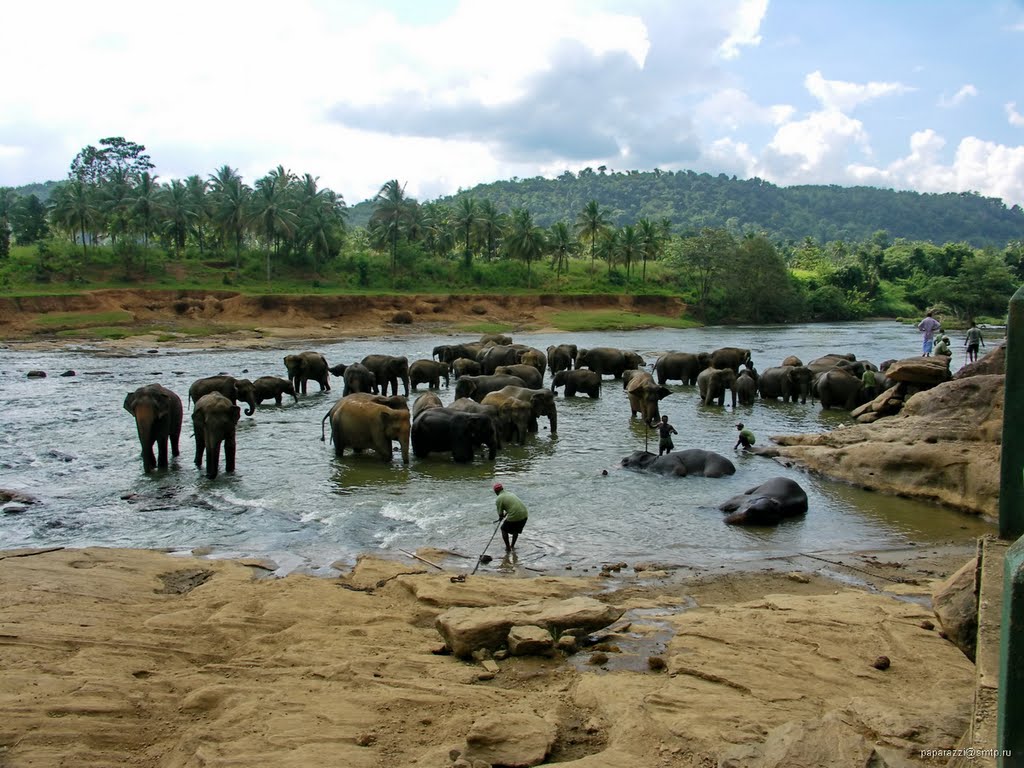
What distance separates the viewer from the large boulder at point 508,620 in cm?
754

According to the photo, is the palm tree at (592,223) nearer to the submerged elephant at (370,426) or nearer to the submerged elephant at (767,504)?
the submerged elephant at (370,426)

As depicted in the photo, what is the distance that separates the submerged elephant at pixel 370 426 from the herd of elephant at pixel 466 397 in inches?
0.8

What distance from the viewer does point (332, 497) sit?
1484 cm

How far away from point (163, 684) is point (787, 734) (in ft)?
15.9

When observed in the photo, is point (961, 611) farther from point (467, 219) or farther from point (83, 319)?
point (467, 219)

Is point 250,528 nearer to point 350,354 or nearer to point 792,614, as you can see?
point 792,614

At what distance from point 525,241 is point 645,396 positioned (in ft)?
200

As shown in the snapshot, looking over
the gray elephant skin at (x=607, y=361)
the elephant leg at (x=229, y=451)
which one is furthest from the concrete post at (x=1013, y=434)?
the gray elephant skin at (x=607, y=361)

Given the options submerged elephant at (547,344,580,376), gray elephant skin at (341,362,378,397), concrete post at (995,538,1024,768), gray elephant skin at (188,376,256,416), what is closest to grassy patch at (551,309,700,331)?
submerged elephant at (547,344,580,376)

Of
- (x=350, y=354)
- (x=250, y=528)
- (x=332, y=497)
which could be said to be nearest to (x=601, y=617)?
(x=250, y=528)

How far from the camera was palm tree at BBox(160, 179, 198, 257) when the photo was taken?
7238 centimetres

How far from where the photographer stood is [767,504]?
519 inches

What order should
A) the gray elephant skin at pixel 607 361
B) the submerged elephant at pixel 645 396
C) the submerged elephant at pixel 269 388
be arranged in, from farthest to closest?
the gray elephant skin at pixel 607 361, the submerged elephant at pixel 269 388, the submerged elephant at pixel 645 396

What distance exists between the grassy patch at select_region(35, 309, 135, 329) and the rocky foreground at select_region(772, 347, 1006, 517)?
45720mm
